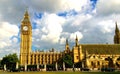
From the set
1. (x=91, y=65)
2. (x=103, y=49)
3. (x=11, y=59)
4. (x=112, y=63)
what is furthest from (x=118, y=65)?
(x=11, y=59)

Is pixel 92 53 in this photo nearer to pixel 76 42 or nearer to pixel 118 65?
pixel 76 42

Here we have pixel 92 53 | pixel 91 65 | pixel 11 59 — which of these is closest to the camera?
pixel 91 65

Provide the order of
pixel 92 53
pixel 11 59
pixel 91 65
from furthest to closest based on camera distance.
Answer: pixel 92 53 < pixel 11 59 < pixel 91 65

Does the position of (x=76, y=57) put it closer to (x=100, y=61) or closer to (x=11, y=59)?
(x=100, y=61)

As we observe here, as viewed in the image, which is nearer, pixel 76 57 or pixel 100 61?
pixel 100 61

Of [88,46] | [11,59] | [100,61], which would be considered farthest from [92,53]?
[11,59]

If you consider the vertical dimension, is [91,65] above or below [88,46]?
below

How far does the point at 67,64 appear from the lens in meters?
159

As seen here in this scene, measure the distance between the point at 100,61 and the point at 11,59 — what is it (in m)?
58.7

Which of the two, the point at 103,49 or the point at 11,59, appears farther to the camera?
the point at 103,49

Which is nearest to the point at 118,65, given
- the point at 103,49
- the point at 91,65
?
the point at 91,65

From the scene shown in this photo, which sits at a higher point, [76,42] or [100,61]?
[76,42]

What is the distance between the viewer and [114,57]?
17212cm

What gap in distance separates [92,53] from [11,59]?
5697 cm
